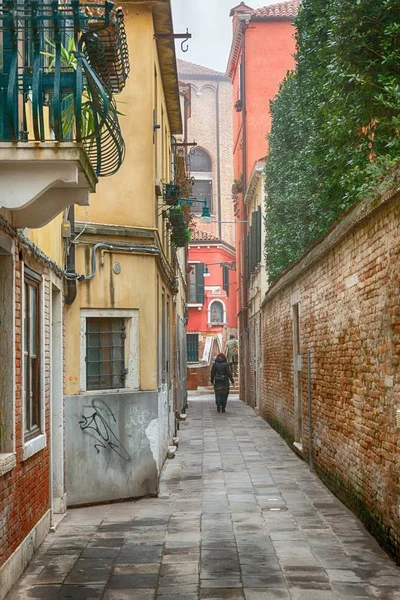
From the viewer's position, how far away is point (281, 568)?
7.31 meters

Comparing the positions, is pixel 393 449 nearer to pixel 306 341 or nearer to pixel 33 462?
pixel 33 462

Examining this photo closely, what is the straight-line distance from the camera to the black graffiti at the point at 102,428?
10.7m

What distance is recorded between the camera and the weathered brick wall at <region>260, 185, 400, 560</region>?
7719 mm

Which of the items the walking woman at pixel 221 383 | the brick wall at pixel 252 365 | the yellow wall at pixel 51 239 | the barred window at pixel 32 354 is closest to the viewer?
the barred window at pixel 32 354

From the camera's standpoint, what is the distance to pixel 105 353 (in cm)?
1117

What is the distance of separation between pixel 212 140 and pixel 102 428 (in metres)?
49.4

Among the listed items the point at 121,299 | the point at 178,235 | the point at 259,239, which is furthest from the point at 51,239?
the point at 259,239

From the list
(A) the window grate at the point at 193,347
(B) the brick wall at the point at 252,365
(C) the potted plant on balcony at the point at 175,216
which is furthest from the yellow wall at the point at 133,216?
(A) the window grate at the point at 193,347

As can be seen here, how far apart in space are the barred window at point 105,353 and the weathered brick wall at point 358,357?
254 cm

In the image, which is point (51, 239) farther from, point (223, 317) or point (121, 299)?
point (223, 317)

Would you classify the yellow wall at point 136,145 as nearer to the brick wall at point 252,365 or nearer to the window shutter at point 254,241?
the window shutter at point 254,241

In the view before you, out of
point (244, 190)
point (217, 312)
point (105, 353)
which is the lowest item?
point (105, 353)

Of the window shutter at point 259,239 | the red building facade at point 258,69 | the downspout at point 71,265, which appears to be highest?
the red building facade at point 258,69

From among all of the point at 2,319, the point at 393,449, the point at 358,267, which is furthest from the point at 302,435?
the point at 2,319
